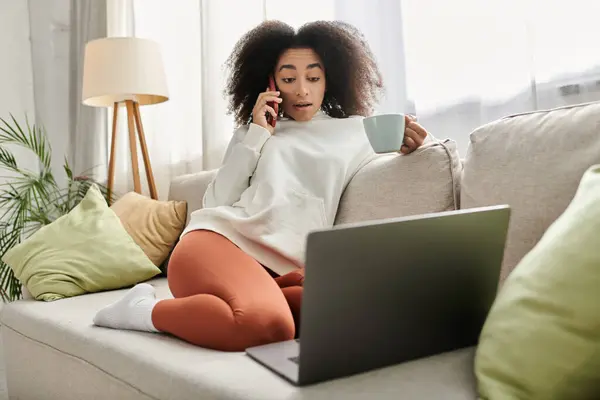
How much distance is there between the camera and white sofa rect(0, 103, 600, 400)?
0.88 m

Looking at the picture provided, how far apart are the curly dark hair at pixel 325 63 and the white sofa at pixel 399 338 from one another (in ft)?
0.81

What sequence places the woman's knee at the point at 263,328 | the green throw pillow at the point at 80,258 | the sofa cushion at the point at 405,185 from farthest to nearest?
the green throw pillow at the point at 80,258
the sofa cushion at the point at 405,185
the woman's knee at the point at 263,328

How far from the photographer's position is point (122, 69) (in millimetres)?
2652

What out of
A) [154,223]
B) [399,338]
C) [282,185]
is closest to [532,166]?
[399,338]

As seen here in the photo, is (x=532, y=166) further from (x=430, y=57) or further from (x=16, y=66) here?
(x=16, y=66)

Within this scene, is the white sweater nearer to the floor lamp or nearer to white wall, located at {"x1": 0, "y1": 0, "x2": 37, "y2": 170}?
the floor lamp

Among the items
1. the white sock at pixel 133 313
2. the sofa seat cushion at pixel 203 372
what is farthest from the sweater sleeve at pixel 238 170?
the sofa seat cushion at pixel 203 372

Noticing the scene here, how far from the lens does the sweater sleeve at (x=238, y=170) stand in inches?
62.1

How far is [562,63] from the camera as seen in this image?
1.62 meters

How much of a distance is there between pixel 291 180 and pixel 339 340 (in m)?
0.73

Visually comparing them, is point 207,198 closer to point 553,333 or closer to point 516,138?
point 516,138

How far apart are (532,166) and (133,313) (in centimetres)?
86

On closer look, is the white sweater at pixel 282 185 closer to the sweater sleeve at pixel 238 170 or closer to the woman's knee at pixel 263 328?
the sweater sleeve at pixel 238 170

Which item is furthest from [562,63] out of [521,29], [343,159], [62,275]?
[62,275]
